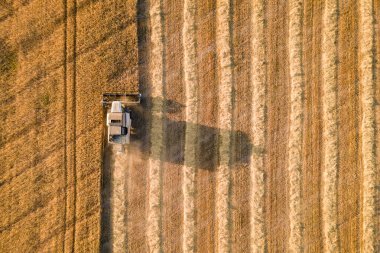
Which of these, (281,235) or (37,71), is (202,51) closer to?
(37,71)

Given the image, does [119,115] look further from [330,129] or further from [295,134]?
[330,129]

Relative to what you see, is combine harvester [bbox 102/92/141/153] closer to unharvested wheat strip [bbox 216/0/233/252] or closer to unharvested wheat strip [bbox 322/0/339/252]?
unharvested wheat strip [bbox 216/0/233/252]

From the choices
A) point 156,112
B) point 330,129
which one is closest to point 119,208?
point 156,112

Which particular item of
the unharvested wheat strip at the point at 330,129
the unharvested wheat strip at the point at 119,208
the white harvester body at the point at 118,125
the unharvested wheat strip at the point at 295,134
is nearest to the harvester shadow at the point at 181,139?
the white harvester body at the point at 118,125

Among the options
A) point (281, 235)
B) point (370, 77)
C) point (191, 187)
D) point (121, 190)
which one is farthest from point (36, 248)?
point (370, 77)

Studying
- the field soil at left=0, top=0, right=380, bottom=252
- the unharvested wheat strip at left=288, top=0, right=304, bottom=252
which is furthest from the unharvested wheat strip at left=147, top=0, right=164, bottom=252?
the unharvested wheat strip at left=288, top=0, right=304, bottom=252
